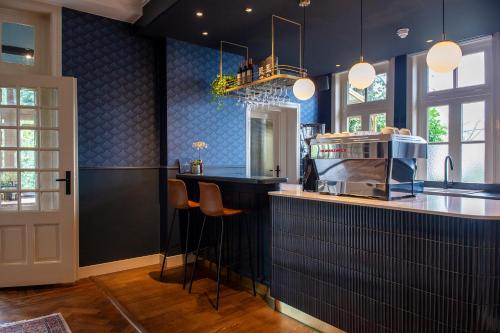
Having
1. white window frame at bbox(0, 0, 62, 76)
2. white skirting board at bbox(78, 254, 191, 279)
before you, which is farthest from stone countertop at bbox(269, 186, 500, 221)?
white window frame at bbox(0, 0, 62, 76)

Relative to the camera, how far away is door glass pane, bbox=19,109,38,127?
335 cm

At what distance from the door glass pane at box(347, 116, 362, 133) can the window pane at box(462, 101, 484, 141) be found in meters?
1.61

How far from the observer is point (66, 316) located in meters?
2.75

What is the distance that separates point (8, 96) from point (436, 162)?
5253mm

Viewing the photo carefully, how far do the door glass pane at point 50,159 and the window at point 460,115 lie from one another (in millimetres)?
4687

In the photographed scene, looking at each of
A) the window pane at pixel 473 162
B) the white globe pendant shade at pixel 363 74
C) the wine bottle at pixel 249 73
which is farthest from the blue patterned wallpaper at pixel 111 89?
the window pane at pixel 473 162

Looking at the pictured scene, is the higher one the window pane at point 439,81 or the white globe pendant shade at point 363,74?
the window pane at point 439,81

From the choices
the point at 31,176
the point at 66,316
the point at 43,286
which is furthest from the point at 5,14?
the point at 66,316

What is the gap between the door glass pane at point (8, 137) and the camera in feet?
10.8

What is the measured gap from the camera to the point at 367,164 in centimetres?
238

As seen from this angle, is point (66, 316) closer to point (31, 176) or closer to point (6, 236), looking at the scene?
point (6, 236)

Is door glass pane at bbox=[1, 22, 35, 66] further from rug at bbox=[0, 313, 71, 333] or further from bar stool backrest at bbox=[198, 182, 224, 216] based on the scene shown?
rug at bbox=[0, 313, 71, 333]

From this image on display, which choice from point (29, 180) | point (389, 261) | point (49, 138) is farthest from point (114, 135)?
point (389, 261)

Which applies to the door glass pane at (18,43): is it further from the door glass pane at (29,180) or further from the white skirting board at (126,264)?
the white skirting board at (126,264)
